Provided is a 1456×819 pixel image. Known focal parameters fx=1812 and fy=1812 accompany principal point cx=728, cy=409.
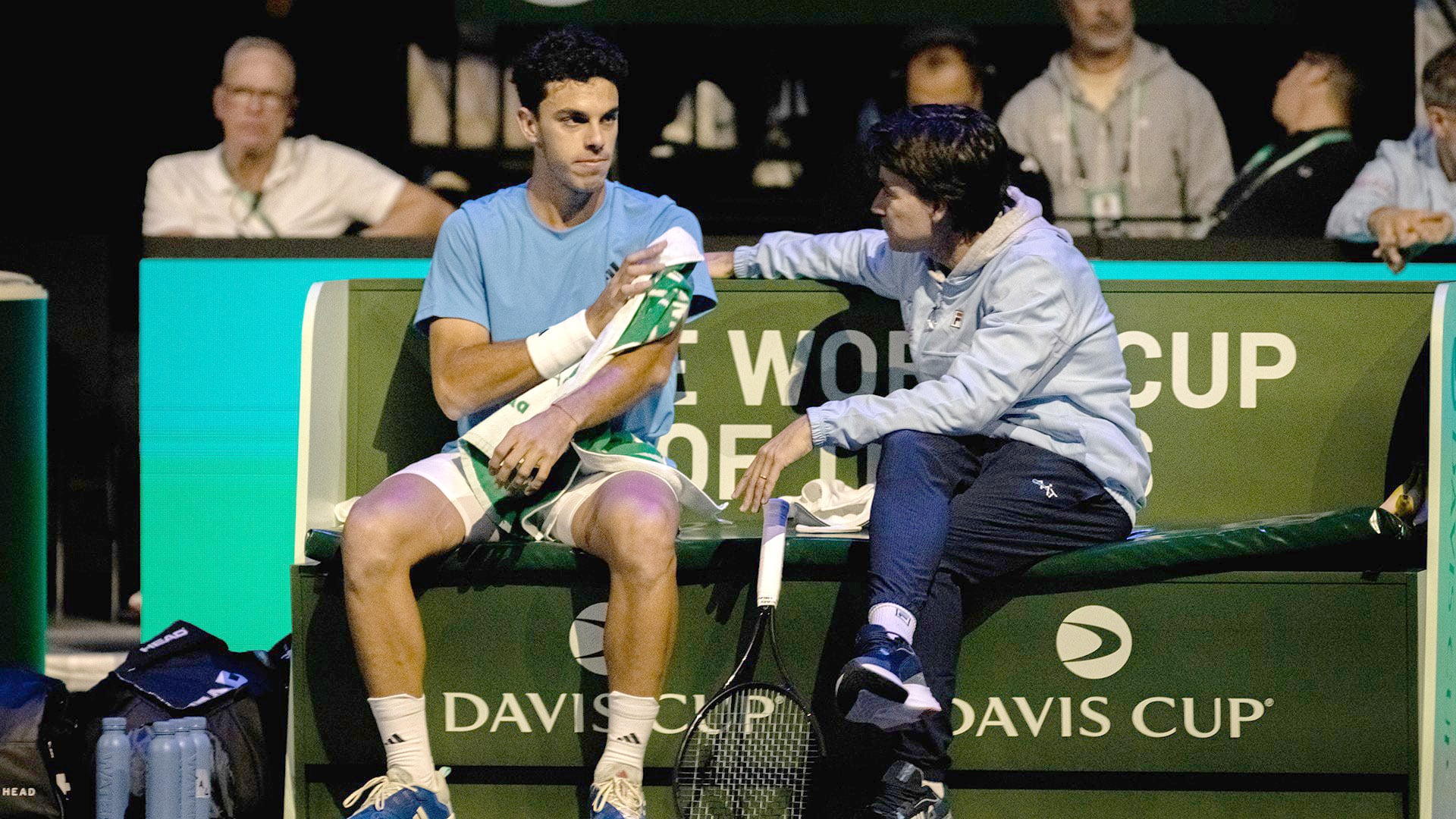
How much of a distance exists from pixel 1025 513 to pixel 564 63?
1254 millimetres

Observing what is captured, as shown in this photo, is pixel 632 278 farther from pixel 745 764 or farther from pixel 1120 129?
pixel 1120 129

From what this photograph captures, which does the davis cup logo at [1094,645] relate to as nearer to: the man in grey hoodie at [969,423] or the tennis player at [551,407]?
the man in grey hoodie at [969,423]

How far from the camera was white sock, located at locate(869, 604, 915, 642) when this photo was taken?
307 cm

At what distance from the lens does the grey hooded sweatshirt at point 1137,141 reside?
16.9 ft

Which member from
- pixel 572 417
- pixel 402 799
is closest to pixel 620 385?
pixel 572 417

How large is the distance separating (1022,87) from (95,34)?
3.13 metres

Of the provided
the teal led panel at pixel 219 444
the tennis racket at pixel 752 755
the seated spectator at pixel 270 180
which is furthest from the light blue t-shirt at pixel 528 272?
the seated spectator at pixel 270 180

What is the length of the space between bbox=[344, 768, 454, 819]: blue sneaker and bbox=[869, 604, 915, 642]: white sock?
0.84m

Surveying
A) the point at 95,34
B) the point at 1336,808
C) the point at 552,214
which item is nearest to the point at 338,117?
the point at 95,34

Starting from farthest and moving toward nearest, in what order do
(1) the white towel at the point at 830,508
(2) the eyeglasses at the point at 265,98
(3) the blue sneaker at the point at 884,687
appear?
(2) the eyeglasses at the point at 265,98 → (1) the white towel at the point at 830,508 → (3) the blue sneaker at the point at 884,687

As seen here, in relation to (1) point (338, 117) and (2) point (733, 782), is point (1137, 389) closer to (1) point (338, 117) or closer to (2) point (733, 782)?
(2) point (733, 782)

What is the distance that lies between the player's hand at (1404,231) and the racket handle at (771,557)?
7.45 feet

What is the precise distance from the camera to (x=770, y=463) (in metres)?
3.20

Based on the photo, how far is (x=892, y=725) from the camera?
2998 millimetres
